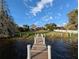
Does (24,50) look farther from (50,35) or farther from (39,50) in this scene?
(50,35)

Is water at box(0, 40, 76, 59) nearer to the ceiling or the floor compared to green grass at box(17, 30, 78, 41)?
nearer to the floor

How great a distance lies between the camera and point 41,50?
2.52 metres

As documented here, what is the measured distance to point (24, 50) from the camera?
256 cm

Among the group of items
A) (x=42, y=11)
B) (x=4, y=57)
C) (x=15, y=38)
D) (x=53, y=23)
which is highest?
(x=42, y=11)

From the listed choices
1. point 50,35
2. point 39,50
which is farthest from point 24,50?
point 50,35

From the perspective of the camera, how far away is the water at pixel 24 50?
2.55 meters

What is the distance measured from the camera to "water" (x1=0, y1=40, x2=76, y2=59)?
2549 mm

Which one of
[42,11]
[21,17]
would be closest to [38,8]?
[42,11]

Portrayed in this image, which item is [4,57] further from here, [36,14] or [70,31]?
[70,31]

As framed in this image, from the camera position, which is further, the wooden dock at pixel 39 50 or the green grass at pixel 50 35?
the green grass at pixel 50 35

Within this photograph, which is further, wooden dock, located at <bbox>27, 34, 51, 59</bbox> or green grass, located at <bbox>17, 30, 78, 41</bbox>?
green grass, located at <bbox>17, 30, 78, 41</bbox>

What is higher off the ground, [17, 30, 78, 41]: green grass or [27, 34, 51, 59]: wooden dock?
[17, 30, 78, 41]: green grass

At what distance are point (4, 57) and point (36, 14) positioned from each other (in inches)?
27.2

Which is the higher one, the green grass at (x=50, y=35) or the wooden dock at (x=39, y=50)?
the green grass at (x=50, y=35)
